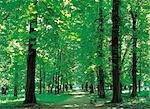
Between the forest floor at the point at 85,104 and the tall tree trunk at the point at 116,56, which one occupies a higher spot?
the tall tree trunk at the point at 116,56

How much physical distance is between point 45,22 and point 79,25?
12.1m

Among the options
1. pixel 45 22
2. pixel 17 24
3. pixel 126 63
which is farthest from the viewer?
pixel 126 63

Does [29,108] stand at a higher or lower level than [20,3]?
lower

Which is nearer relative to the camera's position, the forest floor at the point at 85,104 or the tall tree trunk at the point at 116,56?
the forest floor at the point at 85,104

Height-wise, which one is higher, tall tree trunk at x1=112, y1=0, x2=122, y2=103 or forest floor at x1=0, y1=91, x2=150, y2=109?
tall tree trunk at x1=112, y1=0, x2=122, y2=103

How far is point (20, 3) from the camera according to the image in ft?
62.1

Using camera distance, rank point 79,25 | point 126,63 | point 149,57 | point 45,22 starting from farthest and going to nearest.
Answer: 1. point 126,63
2. point 149,57
3. point 79,25
4. point 45,22

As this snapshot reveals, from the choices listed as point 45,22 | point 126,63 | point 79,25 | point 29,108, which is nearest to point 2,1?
point 45,22

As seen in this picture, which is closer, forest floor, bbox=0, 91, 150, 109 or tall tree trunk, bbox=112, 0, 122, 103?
forest floor, bbox=0, 91, 150, 109

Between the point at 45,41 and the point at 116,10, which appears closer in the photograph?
the point at 45,41

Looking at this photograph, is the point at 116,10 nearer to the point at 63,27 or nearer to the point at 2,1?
the point at 63,27

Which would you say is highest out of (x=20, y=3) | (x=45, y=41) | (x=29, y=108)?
(x=20, y=3)

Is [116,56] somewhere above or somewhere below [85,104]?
above

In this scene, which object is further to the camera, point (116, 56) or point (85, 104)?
point (85, 104)
